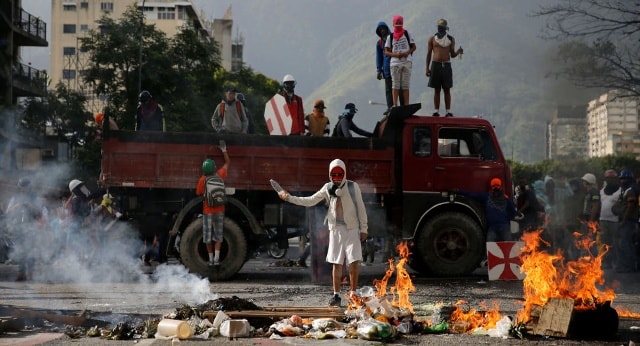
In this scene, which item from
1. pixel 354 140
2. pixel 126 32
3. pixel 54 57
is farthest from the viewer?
pixel 54 57

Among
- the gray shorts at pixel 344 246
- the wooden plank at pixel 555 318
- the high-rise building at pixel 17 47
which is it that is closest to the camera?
the wooden plank at pixel 555 318

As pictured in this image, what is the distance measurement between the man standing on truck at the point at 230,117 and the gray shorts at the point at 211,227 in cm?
184

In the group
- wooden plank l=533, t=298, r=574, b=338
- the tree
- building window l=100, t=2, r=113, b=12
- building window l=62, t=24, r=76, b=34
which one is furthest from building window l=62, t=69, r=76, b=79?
wooden plank l=533, t=298, r=574, b=338

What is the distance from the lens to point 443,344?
8422mm

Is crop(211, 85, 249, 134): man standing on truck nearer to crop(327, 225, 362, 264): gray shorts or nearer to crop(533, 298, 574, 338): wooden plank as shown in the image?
crop(327, 225, 362, 264): gray shorts

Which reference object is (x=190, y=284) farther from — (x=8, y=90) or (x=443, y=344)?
(x=8, y=90)

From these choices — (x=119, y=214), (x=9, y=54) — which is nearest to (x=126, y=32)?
(x=9, y=54)

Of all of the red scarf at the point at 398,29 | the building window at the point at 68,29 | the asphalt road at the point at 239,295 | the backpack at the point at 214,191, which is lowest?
the asphalt road at the point at 239,295

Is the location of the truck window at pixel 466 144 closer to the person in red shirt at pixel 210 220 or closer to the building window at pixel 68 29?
the person in red shirt at pixel 210 220

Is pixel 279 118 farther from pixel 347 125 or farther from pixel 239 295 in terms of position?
pixel 239 295

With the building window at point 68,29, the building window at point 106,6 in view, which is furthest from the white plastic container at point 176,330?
the building window at point 68,29

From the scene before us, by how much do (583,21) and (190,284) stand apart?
13284 mm

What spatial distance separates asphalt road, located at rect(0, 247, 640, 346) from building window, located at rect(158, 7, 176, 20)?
278 feet

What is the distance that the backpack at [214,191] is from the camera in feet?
48.5
